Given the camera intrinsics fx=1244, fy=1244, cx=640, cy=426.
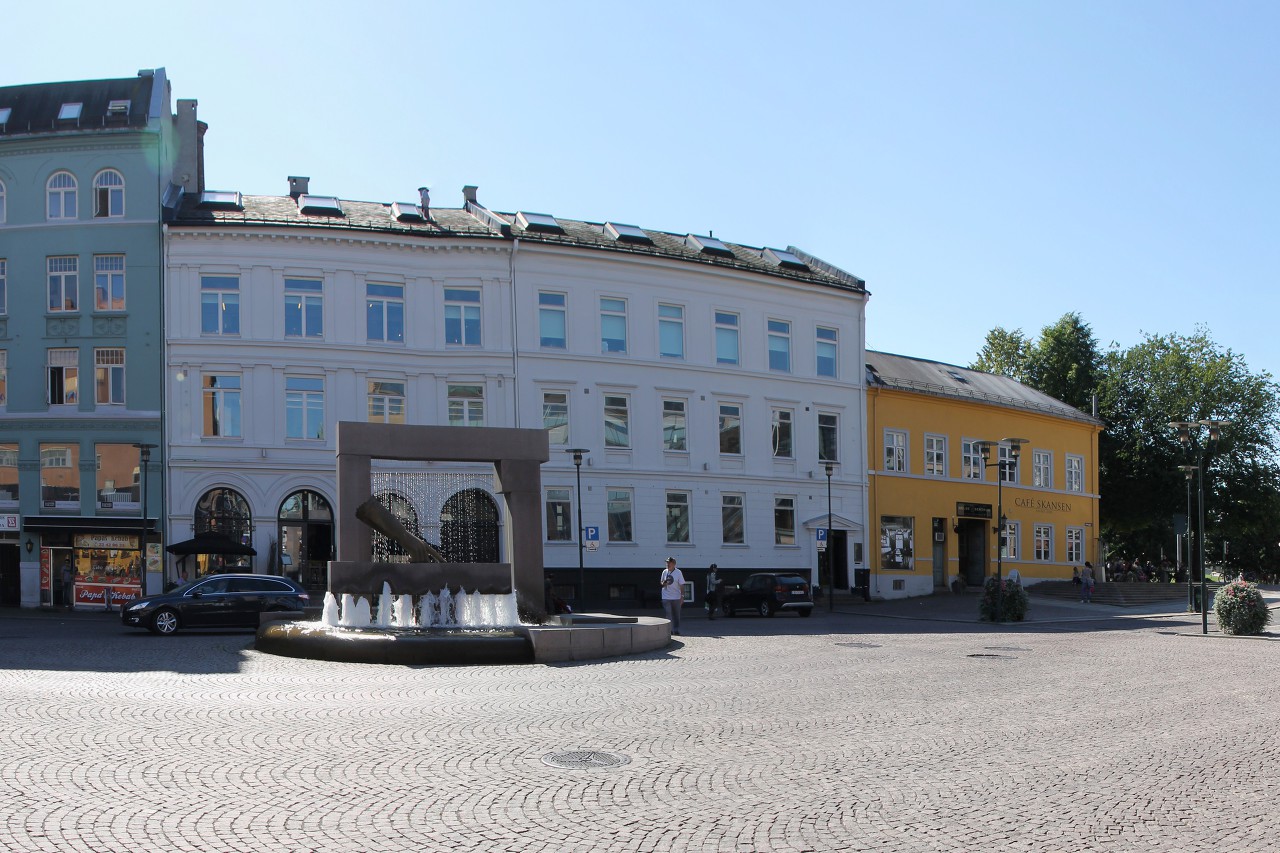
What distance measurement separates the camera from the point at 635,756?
1055 cm

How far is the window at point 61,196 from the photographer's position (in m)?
41.9

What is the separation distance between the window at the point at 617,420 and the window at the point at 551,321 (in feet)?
8.64

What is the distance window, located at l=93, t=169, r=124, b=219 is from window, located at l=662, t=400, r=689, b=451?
19.9 metres

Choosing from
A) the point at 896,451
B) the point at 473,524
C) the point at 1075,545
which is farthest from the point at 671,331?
the point at 1075,545

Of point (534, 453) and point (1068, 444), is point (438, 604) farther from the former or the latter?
point (1068, 444)

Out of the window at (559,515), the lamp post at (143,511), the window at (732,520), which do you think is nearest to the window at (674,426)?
the window at (732,520)

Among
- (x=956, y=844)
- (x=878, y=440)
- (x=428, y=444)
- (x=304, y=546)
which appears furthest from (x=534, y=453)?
(x=878, y=440)

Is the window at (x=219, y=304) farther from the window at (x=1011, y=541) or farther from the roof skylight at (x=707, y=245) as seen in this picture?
the window at (x=1011, y=541)

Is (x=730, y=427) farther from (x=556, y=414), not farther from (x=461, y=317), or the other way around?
(x=461, y=317)

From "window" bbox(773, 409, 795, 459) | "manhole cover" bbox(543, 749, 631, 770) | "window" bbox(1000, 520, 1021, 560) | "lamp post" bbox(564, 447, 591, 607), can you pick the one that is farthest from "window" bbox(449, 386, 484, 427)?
"manhole cover" bbox(543, 749, 631, 770)

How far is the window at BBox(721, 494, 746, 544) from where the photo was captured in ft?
152

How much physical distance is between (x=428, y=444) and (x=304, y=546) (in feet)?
63.2

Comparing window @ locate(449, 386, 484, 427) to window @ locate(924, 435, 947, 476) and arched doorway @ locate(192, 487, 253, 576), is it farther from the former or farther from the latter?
window @ locate(924, 435, 947, 476)

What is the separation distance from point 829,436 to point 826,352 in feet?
11.1
